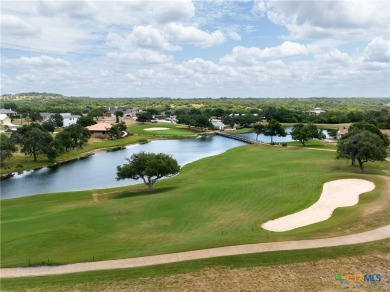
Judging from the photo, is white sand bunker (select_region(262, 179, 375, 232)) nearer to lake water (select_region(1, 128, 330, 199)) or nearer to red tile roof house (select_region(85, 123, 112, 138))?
lake water (select_region(1, 128, 330, 199))

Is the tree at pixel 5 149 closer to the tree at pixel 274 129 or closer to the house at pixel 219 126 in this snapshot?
the tree at pixel 274 129

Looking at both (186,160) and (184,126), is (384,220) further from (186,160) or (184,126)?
(184,126)

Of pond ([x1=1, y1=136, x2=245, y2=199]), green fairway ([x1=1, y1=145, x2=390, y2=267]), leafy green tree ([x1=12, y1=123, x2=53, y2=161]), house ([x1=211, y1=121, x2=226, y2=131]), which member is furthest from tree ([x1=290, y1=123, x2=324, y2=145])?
house ([x1=211, y1=121, x2=226, y2=131])

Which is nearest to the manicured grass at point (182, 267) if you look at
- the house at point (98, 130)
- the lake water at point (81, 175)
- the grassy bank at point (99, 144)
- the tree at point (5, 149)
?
the lake water at point (81, 175)

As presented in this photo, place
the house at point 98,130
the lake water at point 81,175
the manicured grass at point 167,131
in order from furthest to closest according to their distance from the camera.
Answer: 1. the manicured grass at point 167,131
2. the house at point 98,130
3. the lake water at point 81,175

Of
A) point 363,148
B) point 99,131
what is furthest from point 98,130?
point 363,148
